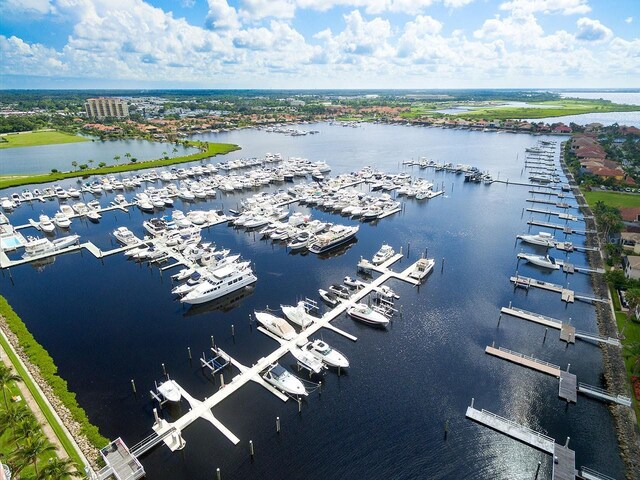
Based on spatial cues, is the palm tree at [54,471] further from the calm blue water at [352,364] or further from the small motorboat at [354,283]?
the small motorboat at [354,283]

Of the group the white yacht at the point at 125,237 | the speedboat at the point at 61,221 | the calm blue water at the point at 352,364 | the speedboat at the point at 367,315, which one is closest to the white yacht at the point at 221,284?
the calm blue water at the point at 352,364

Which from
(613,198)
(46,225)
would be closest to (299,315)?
(46,225)

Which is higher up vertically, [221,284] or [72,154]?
[221,284]

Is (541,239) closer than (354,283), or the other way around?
(354,283)

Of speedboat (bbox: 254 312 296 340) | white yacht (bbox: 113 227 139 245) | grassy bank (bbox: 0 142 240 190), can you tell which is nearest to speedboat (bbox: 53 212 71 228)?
white yacht (bbox: 113 227 139 245)

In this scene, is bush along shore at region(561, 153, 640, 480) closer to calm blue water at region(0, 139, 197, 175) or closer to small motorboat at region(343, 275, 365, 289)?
small motorboat at region(343, 275, 365, 289)

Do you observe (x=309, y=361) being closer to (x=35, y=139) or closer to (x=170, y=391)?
(x=170, y=391)
